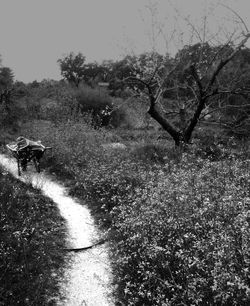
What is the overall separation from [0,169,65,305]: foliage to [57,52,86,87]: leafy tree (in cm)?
5909

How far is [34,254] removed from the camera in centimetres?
870

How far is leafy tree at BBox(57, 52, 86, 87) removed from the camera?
69188mm

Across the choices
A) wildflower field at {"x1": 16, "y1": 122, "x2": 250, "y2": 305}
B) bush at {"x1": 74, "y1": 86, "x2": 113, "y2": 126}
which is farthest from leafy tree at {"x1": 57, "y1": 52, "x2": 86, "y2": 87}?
wildflower field at {"x1": 16, "y1": 122, "x2": 250, "y2": 305}

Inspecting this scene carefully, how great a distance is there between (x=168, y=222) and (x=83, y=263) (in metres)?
2.24

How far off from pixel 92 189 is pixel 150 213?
4630 mm

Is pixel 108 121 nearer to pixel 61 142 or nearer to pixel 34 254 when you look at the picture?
pixel 61 142

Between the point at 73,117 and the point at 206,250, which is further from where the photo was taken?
the point at 73,117

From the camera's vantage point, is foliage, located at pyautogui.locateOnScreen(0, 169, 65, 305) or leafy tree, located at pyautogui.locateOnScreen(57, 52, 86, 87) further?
leafy tree, located at pyautogui.locateOnScreen(57, 52, 86, 87)

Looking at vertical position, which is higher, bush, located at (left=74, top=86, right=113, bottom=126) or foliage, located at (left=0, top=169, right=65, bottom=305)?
bush, located at (left=74, top=86, right=113, bottom=126)

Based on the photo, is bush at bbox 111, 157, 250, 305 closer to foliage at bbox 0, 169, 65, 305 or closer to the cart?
foliage at bbox 0, 169, 65, 305

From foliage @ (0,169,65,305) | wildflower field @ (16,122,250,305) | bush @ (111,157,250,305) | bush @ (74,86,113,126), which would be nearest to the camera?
bush @ (111,157,250,305)

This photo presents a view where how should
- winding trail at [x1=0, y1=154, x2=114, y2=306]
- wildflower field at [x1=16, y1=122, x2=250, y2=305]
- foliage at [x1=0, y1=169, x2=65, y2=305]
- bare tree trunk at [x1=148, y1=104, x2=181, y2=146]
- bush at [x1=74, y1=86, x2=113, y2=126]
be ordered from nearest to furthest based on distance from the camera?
wildflower field at [x1=16, y1=122, x2=250, y2=305] < foliage at [x1=0, y1=169, x2=65, y2=305] < winding trail at [x1=0, y1=154, x2=114, y2=306] < bare tree trunk at [x1=148, y1=104, x2=181, y2=146] < bush at [x1=74, y1=86, x2=113, y2=126]

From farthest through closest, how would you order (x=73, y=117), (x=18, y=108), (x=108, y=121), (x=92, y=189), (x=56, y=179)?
1. (x=108, y=121)
2. (x=18, y=108)
3. (x=73, y=117)
4. (x=56, y=179)
5. (x=92, y=189)

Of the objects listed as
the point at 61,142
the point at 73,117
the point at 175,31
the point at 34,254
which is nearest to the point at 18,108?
the point at 73,117
